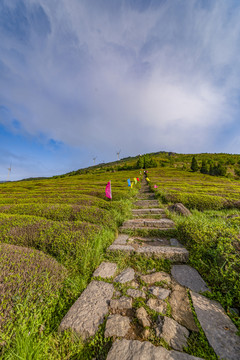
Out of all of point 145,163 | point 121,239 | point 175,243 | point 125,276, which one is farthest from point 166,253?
point 145,163

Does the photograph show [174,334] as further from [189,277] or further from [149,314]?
[189,277]

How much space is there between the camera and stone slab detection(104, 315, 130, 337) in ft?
6.82

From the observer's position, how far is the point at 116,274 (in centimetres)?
352

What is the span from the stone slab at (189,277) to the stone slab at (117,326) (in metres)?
1.65

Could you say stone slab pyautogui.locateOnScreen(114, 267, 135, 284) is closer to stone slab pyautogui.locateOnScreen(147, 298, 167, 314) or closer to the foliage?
stone slab pyautogui.locateOnScreen(147, 298, 167, 314)

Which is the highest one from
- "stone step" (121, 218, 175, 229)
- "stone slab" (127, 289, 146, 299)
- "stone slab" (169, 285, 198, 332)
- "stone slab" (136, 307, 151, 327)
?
"stone step" (121, 218, 175, 229)

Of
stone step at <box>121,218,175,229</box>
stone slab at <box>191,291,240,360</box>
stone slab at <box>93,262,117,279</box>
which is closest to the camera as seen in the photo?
stone slab at <box>191,291,240,360</box>

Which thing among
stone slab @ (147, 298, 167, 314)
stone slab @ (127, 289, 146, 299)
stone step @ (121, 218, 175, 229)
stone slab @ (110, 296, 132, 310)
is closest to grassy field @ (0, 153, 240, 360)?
stone slab @ (110, 296, 132, 310)

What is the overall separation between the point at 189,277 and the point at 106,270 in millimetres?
2092

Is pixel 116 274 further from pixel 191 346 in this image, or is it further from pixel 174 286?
pixel 191 346

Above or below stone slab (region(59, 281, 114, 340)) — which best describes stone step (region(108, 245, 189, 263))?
above

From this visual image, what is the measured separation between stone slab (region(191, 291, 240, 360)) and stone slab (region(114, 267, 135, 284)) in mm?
1361

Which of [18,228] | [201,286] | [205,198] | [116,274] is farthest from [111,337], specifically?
[205,198]

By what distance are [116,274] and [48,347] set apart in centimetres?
188
